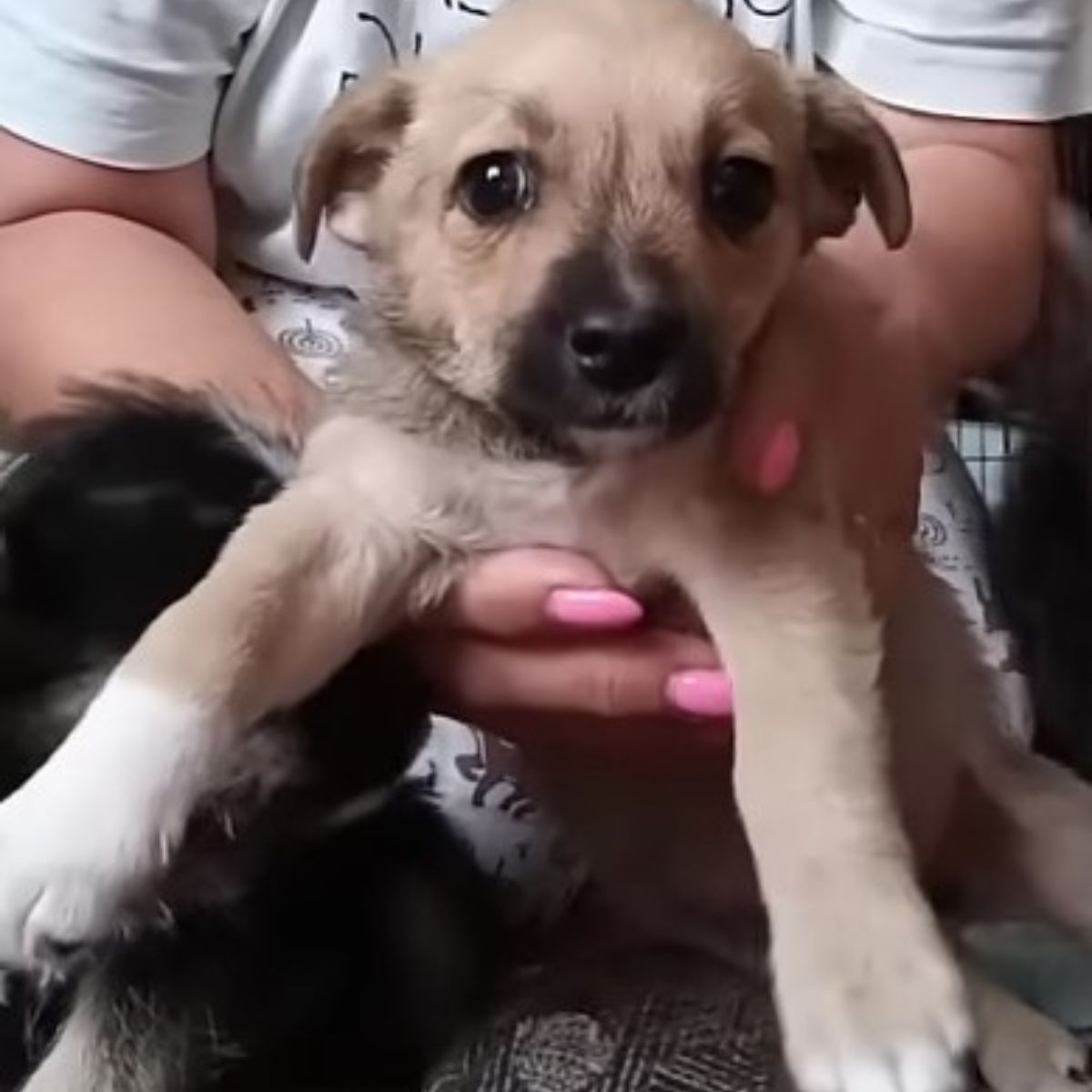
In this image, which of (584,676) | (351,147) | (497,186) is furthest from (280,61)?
(584,676)

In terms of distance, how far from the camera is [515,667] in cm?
133

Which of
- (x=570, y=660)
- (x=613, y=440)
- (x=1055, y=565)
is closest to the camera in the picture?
(x=613, y=440)

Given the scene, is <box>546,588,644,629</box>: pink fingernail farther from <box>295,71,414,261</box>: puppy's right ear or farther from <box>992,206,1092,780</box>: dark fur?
<box>992,206,1092,780</box>: dark fur

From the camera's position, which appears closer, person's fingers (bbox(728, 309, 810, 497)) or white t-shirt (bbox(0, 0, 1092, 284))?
person's fingers (bbox(728, 309, 810, 497))

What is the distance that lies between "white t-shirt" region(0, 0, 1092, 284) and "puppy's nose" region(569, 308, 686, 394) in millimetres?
469

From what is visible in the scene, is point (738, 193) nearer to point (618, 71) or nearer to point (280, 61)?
point (618, 71)

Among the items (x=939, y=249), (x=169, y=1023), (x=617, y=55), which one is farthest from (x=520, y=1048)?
Result: (x=939, y=249)

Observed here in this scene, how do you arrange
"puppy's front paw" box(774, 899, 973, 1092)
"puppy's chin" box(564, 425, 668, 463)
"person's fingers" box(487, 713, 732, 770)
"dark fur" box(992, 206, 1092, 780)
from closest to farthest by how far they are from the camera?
"puppy's front paw" box(774, 899, 973, 1092) → "puppy's chin" box(564, 425, 668, 463) → "person's fingers" box(487, 713, 732, 770) → "dark fur" box(992, 206, 1092, 780)

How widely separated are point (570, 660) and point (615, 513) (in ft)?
0.25

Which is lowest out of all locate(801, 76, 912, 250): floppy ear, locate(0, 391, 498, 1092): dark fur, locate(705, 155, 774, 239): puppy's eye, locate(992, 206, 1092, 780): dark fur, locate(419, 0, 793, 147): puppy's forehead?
locate(992, 206, 1092, 780): dark fur

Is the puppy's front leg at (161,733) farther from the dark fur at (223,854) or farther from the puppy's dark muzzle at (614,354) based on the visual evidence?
the puppy's dark muzzle at (614,354)

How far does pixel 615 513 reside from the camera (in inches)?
51.1

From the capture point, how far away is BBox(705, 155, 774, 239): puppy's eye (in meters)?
1.26

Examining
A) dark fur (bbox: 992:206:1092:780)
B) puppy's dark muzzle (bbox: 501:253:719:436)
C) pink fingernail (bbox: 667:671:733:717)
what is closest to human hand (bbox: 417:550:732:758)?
pink fingernail (bbox: 667:671:733:717)
